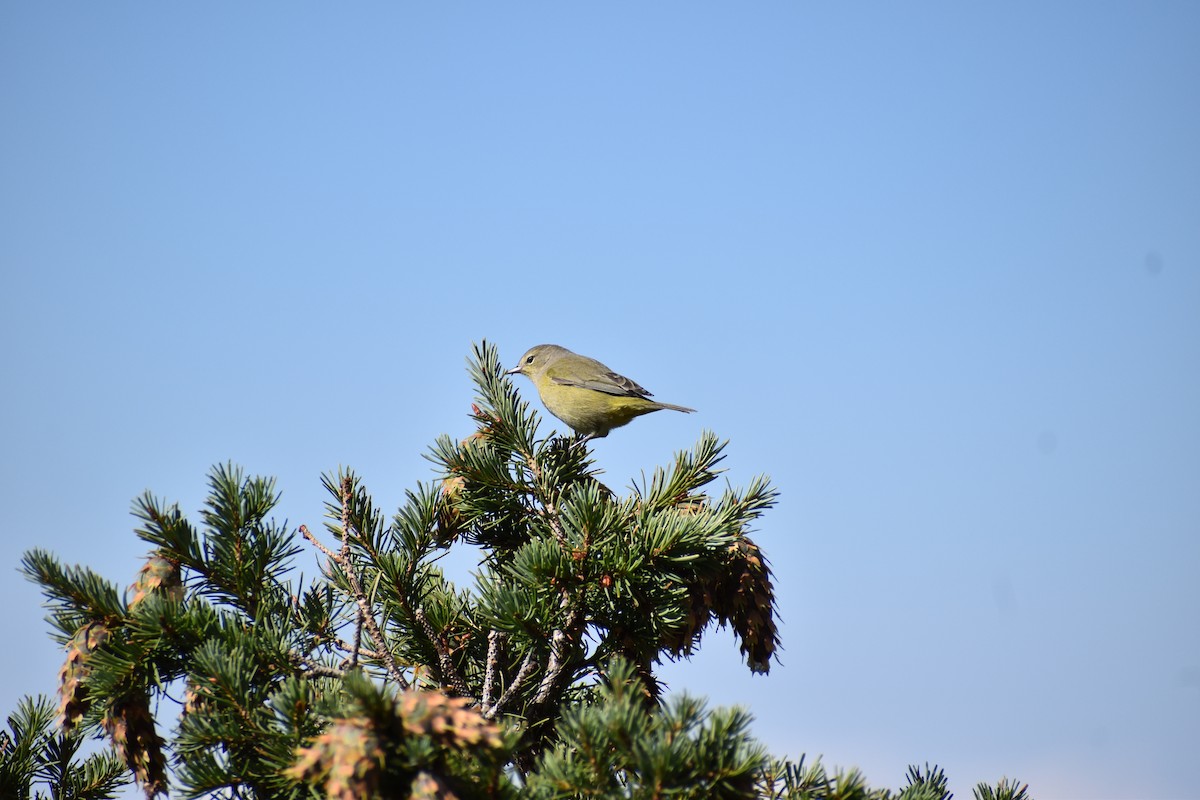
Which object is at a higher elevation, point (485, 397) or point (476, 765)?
point (485, 397)

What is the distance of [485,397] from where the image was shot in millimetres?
3475

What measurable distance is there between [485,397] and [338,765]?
6.24 feet

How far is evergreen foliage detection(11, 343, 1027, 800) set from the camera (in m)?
1.89

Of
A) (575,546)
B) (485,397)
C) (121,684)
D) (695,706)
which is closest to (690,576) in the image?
(575,546)

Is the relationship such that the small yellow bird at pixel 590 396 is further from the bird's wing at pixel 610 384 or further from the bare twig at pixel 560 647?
the bare twig at pixel 560 647

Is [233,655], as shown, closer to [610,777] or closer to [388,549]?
[388,549]

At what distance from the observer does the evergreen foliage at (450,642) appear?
189cm

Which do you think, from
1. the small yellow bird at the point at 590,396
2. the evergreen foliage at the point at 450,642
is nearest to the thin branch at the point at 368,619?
the evergreen foliage at the point at 450,642

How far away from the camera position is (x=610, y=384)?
268 inches

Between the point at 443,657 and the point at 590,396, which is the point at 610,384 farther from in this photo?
the point at 443,657

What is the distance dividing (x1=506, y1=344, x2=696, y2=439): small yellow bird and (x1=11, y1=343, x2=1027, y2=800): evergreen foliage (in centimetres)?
314

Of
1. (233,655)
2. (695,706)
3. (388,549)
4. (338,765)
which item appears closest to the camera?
(338,765)

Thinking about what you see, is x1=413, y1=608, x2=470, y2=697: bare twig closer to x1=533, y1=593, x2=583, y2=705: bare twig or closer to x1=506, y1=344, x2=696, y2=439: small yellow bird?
x1=533, y1=593, x2=583, y2=705: bare twig

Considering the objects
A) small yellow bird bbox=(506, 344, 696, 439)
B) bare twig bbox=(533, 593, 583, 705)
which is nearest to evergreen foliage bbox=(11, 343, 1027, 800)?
bare twig bbox=(533, 593, 583, 705)
